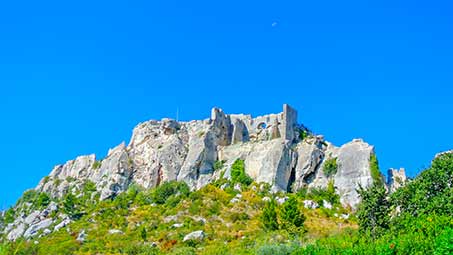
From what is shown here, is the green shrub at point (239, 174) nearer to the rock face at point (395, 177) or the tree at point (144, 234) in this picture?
the tree at point (144, 234)

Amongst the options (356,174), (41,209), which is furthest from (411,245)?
(41,209)

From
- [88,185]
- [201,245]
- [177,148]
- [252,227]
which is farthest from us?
[88,185]

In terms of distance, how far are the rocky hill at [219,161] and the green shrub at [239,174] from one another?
503mm

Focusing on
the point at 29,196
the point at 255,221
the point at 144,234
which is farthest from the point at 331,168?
the point at 29,196

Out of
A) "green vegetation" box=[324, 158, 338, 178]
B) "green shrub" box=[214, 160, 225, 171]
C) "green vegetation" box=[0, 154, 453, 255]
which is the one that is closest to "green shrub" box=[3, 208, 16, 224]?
"green vegetation" box=[0, 154, 453, 255]

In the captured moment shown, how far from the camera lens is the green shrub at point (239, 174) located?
6644 cm

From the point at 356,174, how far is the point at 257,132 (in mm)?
18235

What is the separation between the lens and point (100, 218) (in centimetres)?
6303

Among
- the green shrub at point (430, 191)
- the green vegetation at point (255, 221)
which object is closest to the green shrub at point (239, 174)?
the green vegetation at point (255, 221)

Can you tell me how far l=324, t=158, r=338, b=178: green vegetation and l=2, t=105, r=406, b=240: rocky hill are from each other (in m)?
0.11

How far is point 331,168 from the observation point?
214ft

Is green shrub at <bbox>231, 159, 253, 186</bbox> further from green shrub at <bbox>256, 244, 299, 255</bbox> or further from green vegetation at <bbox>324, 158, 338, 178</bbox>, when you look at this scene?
green shrub at <bbox>256, 244, 299, 255</bbox>

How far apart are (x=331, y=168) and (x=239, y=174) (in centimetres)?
1051

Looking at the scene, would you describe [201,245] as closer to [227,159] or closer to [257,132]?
[227,159]
